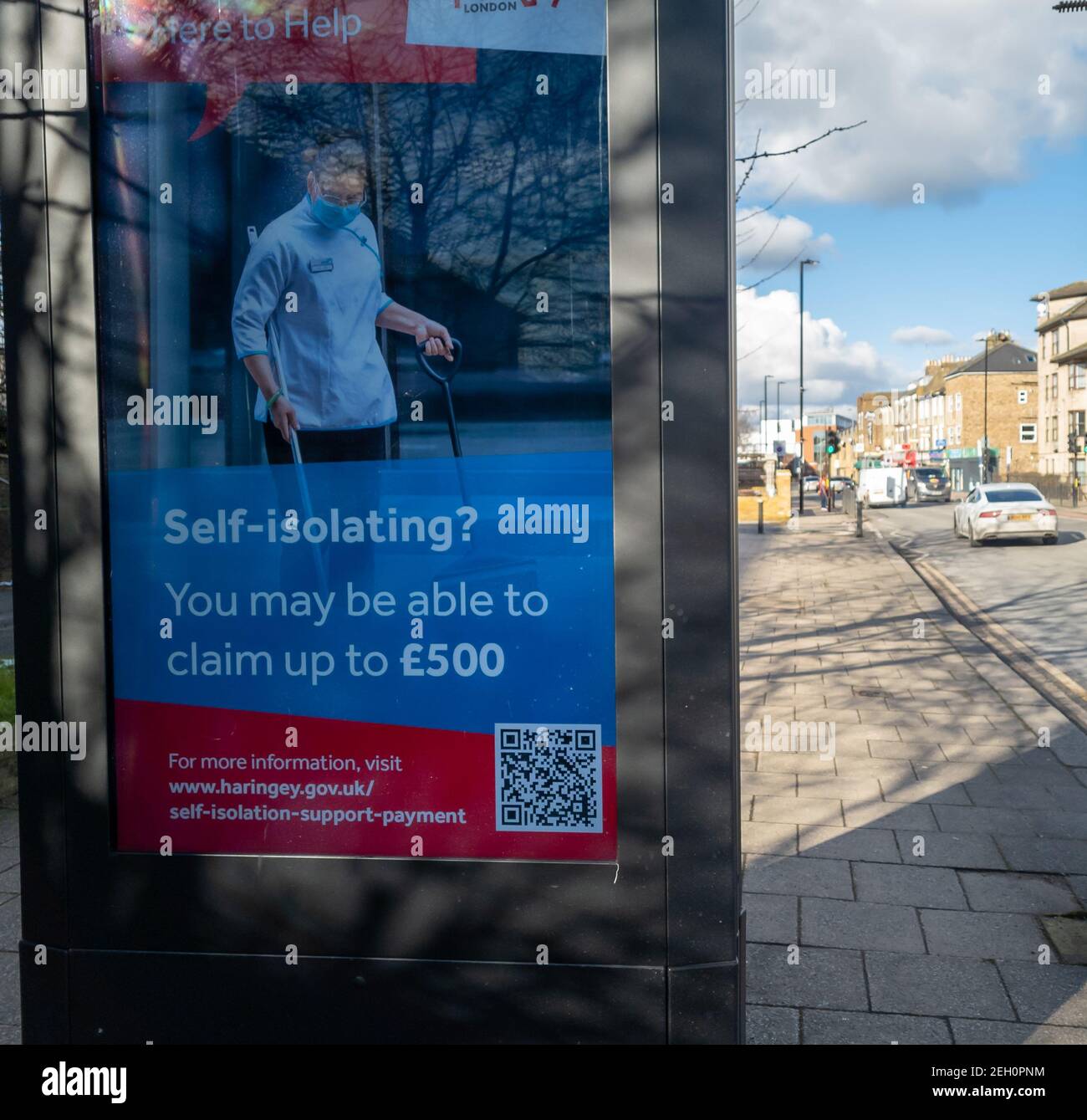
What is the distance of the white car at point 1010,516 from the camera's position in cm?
2791

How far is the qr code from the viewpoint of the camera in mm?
2879

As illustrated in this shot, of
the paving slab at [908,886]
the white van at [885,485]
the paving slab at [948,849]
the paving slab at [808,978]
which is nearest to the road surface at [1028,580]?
the paving slab at [948,849]

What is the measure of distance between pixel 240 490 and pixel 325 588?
33cm

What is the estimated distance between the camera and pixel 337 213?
2908 mm

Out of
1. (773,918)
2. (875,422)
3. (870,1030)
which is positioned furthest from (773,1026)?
(875,422)

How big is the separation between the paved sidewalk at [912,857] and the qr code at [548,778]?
134 centimetres

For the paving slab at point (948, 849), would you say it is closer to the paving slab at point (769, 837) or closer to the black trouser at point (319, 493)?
the paving slab at point (769, 837)

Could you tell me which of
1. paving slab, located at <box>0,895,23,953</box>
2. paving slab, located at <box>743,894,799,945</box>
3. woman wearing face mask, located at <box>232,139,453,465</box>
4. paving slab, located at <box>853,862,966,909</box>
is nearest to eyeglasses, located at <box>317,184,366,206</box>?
woman wearing face mask, located at <box>232,139,453,465</box>

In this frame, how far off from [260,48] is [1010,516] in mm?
27715

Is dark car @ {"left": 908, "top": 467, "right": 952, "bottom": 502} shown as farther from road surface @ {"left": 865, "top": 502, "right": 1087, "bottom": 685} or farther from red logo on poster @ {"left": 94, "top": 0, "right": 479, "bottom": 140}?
red logo on poster @ {"left": 94, "top": 0, "right": 479, "bottom": 140}

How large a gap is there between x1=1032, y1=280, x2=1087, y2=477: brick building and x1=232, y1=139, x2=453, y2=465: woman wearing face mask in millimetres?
65534

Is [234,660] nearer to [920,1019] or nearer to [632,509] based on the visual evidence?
[632,509]

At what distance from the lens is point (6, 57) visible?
118 inches
